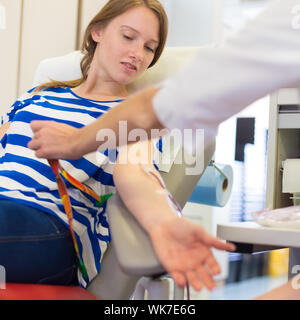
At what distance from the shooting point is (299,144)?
1.40 m

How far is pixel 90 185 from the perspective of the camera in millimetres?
1239

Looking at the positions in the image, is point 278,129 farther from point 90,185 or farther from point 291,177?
point 90,185

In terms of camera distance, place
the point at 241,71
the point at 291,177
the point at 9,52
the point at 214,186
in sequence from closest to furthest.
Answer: the point at 241,71 < the point at 291,177 < the point at 214,186 < the point at 9,52

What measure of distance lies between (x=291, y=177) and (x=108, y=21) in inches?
26.9

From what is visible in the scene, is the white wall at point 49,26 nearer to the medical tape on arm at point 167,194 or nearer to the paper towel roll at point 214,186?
the paper towel roll at point 214,186

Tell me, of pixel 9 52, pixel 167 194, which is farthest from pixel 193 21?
pixel 167 194

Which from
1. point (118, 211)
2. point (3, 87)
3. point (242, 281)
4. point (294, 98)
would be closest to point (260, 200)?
point (242, 281)

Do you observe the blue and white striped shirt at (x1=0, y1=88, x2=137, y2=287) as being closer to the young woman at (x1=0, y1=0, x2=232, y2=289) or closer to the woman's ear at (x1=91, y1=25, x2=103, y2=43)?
the young woman at (x1=0, y1=0, x2=232, y2=289)

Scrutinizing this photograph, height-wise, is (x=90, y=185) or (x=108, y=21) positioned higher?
(x=108, y=21)

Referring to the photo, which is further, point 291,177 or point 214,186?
point 214,186

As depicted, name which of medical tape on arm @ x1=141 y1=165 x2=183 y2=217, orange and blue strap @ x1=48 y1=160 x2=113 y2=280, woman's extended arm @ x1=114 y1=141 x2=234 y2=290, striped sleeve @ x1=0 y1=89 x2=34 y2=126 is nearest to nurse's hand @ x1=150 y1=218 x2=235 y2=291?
woman's extended arm @ x1=114 y1=141 x2=234 y2=290

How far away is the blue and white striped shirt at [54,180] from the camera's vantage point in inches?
45.4

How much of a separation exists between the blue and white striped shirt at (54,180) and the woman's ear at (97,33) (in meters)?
0.26

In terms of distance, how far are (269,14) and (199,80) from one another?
0.12 m
